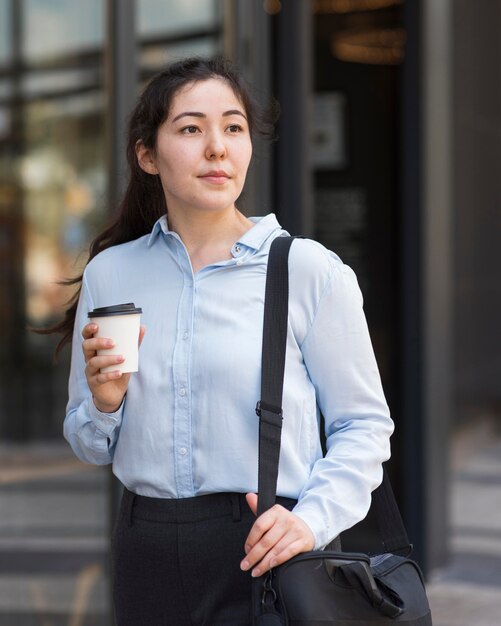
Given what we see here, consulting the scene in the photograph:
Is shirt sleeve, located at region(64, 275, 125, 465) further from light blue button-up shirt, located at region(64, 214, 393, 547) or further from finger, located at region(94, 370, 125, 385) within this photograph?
finger, located at region(94, 370, 125, 385)

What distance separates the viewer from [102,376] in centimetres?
221

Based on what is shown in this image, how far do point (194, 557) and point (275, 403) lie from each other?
33 cm

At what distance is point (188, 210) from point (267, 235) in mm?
165

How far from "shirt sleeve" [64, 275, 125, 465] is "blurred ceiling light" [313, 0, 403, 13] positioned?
529cm

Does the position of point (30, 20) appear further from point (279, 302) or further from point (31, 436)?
point (279, 302)

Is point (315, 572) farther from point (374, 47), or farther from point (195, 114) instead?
point (374, 47)

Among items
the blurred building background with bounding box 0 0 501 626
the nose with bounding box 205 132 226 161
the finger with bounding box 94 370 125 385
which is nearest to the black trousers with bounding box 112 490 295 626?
the finger with bounding box 94 370 125 385

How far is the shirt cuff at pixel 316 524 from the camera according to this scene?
7.21 ft

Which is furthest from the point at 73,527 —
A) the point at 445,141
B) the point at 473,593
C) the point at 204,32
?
the point at 445,141

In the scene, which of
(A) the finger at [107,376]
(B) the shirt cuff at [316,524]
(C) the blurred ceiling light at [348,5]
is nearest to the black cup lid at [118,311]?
(A) the finger at [107,376]

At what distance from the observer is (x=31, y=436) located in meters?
5.99

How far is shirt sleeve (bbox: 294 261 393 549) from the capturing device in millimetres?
2260

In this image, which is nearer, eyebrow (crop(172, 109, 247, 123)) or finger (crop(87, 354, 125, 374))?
finger (crop(87, 354, 125, 374))

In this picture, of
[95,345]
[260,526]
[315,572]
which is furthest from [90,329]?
[315,572]
